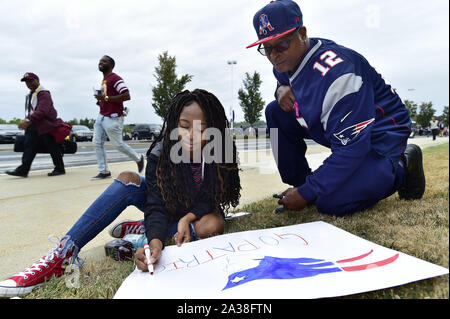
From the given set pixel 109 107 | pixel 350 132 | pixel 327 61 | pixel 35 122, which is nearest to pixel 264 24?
pixel 327 61

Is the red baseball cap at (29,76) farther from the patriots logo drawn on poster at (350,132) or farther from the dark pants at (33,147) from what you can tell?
the patriots logo drawn on poster at (350,132)

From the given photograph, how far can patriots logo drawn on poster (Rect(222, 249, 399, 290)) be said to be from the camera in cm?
104

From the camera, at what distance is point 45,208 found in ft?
8.47

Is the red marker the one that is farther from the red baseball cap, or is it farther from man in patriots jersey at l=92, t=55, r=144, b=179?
the red baseball cap

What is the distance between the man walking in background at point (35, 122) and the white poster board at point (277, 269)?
155 inches

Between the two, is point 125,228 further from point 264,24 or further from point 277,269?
point 264,24

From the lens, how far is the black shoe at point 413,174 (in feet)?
6.16

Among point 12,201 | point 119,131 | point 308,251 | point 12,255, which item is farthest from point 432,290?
point 119,131

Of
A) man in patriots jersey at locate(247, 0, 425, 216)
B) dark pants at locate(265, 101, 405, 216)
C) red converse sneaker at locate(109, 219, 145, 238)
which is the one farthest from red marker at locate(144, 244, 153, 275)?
dark pants at locate(265, 101, 405, 216)

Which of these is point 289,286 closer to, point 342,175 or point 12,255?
point 342,175

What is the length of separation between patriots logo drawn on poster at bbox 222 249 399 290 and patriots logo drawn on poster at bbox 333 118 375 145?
546mm

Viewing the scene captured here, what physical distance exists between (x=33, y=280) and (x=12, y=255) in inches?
21.0

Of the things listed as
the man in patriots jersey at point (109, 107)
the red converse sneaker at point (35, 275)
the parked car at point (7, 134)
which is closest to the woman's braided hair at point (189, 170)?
the red converse sneaker at point (35, 275)

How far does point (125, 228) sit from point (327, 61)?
1.38 metres
